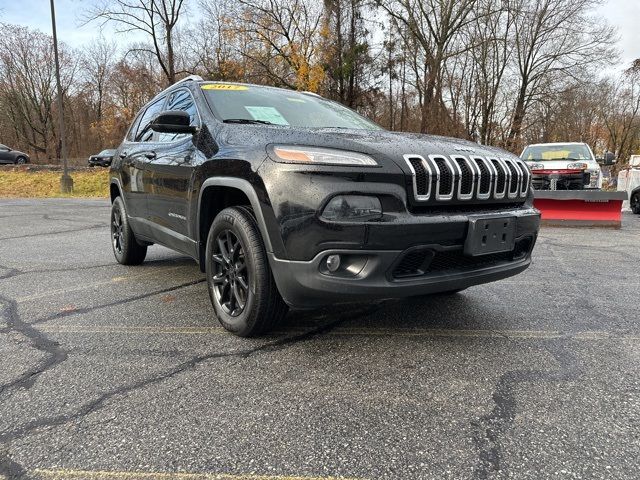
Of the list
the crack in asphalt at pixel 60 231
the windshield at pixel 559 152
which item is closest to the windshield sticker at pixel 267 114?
the crack in asphalt at pixel 60 231

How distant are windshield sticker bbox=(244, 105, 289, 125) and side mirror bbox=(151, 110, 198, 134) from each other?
426 millimetres

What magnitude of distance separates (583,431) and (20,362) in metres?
2.81

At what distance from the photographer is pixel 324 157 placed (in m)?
2.41

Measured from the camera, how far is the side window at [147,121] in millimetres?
4552

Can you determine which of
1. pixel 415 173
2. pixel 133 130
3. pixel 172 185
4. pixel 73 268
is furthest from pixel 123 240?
pixel 415 173

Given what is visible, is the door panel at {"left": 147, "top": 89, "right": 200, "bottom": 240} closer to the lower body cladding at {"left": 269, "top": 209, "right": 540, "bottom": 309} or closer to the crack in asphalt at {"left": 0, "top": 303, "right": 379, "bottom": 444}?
the crack in asphalt at {"left": 0, "top": 303, "right": 379, "bottom": 444}

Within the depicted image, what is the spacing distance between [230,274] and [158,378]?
807 millimetres

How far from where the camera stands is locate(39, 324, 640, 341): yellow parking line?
2.99 metres

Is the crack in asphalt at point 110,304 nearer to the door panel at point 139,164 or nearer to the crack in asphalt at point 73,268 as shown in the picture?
the door panel at point 139,164

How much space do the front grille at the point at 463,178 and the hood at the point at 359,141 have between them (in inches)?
2.8

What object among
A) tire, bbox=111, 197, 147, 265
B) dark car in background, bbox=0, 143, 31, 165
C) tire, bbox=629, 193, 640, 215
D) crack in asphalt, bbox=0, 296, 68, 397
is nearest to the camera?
crack in asphalt, bbox=0, 296, 68, 397

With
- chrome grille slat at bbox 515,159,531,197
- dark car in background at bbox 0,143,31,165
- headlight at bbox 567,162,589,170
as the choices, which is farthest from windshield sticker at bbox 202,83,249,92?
dark car in background at bbox 0,143,31,165

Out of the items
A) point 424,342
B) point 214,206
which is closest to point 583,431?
point 424,342

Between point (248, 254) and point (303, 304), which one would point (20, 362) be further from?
point (303, 304)
